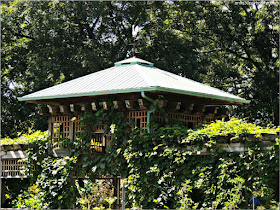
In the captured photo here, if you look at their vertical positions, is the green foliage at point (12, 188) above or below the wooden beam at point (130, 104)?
below

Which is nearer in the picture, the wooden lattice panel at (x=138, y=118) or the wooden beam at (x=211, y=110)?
the wooden lattice panel at (x=138, y=118)

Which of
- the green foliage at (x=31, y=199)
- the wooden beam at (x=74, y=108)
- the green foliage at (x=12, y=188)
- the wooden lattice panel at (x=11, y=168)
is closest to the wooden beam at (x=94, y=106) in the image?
the wooden beam at (x=74, y=108)

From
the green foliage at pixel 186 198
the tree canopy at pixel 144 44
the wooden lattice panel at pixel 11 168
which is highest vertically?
the tree canopy at pixel 144 44

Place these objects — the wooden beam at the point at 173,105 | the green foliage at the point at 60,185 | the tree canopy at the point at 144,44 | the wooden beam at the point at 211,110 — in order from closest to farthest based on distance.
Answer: the wooden beam at the point at 173,105
the green foliage at the point at 60,185
the wooden beam at the point at 211,110
the tree canopy at the point at 144,44

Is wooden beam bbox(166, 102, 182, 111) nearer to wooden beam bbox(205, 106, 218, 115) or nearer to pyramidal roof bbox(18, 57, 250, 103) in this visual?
pyramidal roof bbox(18, 57, 250, 103)

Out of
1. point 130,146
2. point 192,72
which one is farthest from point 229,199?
point 192,72

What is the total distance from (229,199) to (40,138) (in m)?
6.01

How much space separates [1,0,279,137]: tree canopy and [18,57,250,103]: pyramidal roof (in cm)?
790

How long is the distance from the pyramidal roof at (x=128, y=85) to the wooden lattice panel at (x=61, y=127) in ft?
2.70

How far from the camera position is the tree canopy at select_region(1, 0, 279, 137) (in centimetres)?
2172

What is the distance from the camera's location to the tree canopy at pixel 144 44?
21.7 meters

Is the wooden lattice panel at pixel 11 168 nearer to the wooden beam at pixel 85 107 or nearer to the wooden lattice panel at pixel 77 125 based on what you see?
the wooden lattice panel at pixel 77 125

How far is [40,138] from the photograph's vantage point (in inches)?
509

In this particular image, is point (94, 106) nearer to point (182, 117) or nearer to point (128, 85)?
point (128, 85)
